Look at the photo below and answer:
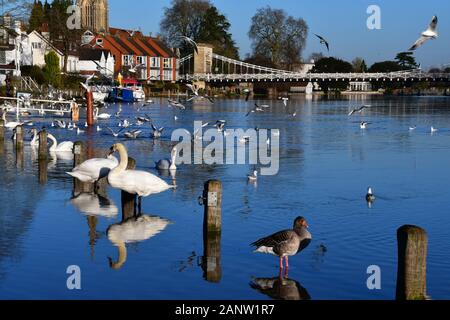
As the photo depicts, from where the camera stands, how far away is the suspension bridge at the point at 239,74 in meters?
132

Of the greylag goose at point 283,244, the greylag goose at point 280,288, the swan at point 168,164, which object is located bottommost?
the greylag goose at point 280,288

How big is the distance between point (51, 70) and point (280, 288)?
67913 millimetres

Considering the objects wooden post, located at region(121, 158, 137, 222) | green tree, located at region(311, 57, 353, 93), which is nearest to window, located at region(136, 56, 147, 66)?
green tree, located at region(311, 57, 353, 93)

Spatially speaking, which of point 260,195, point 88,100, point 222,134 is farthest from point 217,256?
point 88,100

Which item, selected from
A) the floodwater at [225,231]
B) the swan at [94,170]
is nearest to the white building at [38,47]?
the floodwater at [225,231]

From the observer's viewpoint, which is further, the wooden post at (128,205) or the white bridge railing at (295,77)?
the white bridge railing at (295,77)

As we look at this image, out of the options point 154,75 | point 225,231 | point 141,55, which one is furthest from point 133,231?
point 154,75

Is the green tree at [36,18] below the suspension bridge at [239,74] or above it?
above

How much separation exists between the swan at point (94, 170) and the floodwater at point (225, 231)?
49 cm

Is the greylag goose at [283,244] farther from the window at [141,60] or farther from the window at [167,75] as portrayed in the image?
the window at [167,75]

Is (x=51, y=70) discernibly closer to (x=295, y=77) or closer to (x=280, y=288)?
(x=295, y=77)

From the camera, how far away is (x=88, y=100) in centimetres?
4150

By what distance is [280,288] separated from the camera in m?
10.5
